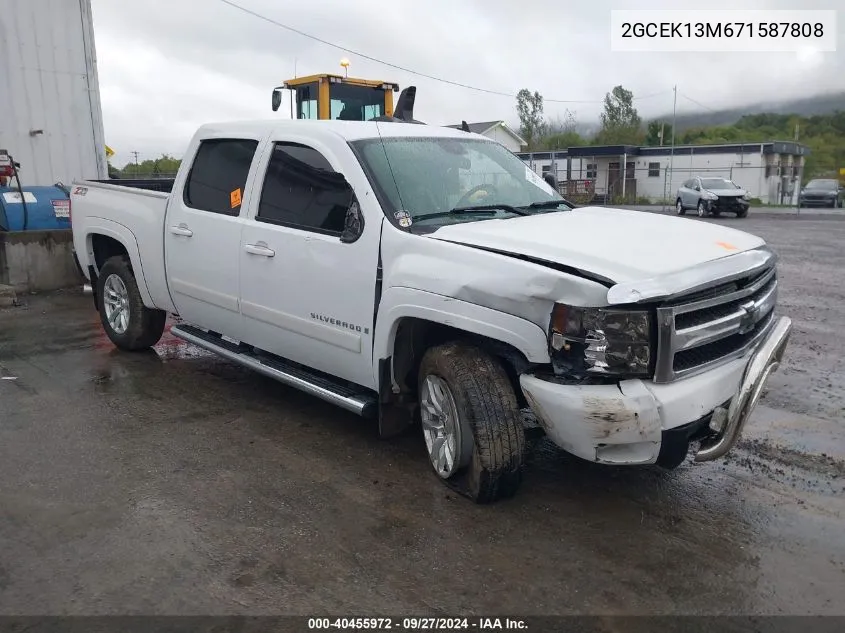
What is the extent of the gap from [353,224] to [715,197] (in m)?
24.3

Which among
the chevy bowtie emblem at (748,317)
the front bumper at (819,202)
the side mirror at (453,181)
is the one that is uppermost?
the side mirror at (453,181)

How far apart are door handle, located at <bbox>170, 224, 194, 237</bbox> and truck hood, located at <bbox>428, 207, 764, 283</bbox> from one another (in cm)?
229

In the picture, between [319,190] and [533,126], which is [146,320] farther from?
[533,126]

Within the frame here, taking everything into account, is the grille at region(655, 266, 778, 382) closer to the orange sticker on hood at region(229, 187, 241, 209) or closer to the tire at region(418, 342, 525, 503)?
the tire at region(418, 342, 525, 503)

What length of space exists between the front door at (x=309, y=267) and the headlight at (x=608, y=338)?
1228mm

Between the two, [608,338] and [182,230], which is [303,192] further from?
[608,338]

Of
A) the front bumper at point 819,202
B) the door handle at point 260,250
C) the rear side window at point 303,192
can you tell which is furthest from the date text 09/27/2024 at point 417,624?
the front bumper at point 819,202

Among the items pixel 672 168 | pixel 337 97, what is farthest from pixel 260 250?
pixel 672 168

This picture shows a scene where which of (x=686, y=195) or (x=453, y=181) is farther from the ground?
(x=453, y=181)

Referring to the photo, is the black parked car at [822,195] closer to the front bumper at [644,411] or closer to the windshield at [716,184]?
the windshield at [716,184]

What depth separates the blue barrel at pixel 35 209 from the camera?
32.4 ft

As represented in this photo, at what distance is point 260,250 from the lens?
4754 mm

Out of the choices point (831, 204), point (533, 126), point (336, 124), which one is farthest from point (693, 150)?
point (336, 124)

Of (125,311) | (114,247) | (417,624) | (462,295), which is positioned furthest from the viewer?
(114,247)
